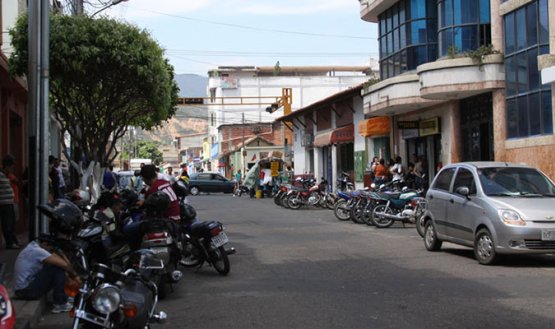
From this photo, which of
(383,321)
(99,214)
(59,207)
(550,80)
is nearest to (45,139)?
(99,214)

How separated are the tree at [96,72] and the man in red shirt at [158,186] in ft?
23.9

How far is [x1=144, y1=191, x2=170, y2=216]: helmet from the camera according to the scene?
914 cm

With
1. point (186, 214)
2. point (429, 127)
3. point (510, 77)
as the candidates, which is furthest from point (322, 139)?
point (186, 214)

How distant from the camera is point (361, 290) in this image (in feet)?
30.2

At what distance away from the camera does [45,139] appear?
32.9 feet

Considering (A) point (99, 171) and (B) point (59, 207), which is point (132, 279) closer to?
(B) point (59, 207)

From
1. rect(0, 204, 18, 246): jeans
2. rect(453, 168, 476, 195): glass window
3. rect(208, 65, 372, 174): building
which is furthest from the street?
rect(208, 65, 372, 174): building

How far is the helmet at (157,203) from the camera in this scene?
9.14 metres

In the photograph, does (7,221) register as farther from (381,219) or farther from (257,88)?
(257,88)

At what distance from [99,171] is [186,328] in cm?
1121

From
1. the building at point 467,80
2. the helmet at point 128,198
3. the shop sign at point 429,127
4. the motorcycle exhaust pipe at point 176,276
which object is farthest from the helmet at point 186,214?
the shop sign at point 429,127

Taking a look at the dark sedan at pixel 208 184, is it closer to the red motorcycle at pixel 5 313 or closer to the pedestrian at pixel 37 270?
the pedestrian at pixel 37 270

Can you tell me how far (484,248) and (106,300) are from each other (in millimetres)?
7778

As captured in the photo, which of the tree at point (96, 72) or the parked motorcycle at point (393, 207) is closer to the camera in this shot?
the tree at point (96, 72)
